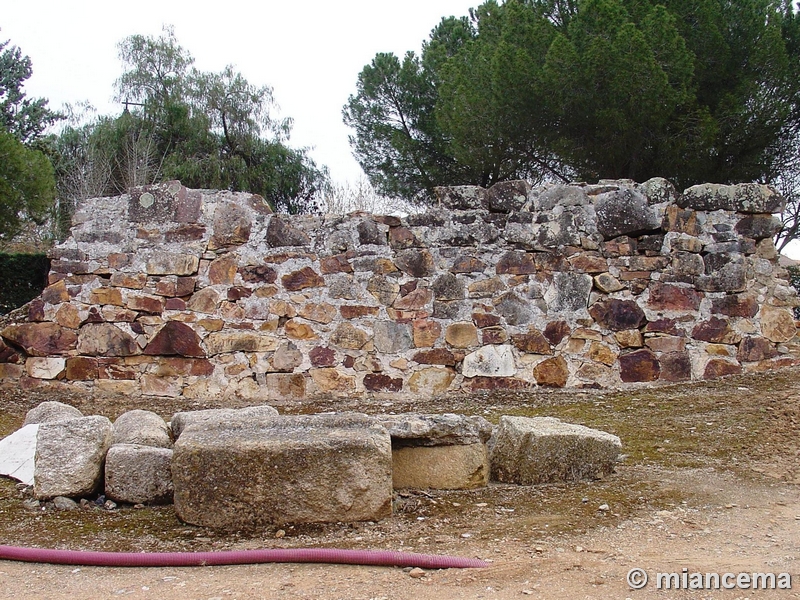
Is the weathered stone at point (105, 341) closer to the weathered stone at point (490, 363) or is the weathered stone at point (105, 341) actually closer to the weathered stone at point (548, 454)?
the weathered stone at point (490, 363)

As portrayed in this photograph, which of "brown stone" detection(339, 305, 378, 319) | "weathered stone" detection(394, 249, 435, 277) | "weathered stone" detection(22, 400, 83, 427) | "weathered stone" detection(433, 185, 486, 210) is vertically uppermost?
"weathered stone" detection(433, 185, 486, 210)

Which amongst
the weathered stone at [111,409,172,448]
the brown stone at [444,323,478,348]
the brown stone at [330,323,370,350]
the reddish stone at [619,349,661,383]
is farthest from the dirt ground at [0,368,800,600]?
the brown stone at [330,323,370,350]

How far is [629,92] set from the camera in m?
11.3

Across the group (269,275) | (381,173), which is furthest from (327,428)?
(381,173)

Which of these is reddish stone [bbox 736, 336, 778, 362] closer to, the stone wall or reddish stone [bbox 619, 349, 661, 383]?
the stone wall

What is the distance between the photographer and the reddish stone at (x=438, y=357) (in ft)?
21.7

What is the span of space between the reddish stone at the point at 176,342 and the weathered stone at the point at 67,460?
2848 mm

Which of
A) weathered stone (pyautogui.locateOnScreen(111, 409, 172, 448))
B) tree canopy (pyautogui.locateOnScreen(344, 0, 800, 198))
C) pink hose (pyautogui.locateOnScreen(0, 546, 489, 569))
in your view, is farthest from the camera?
tree canopy (pyautogui.locateOnScreen(344, 0, 800, 198))

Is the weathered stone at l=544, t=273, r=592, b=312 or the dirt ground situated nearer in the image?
the dirt ground

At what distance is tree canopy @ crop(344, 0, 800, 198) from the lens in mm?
11453

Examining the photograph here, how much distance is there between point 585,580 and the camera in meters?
2.76

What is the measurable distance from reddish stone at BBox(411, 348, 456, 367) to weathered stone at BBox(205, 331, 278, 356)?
125cm

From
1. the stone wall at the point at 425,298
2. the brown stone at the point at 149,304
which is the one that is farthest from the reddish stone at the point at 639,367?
the brown stone at the point at 149,304

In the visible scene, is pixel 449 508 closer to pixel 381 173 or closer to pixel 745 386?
pixel 745 386
